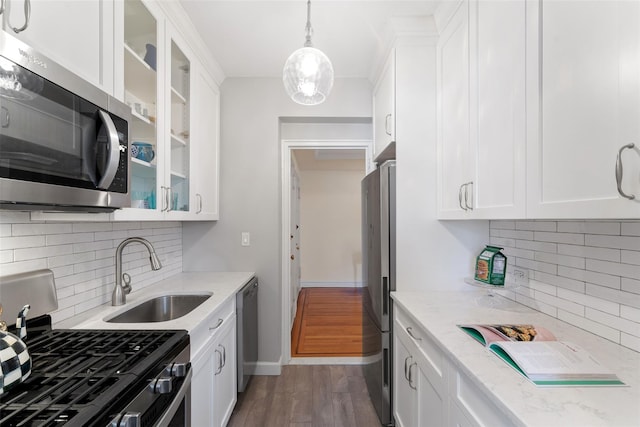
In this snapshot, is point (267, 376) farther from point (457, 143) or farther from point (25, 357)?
→ point (457, 143)

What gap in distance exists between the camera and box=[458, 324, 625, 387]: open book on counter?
31.6 inches

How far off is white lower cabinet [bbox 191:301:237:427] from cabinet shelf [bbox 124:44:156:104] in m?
1.19

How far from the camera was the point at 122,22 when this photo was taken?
3.98 feet

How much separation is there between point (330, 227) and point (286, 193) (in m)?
2.95

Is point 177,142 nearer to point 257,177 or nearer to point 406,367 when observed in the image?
point 257,177

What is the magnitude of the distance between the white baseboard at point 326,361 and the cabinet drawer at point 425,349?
1.30 m

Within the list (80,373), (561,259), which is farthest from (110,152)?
(561,259)

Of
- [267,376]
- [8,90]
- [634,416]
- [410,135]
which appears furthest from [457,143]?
[267,376]

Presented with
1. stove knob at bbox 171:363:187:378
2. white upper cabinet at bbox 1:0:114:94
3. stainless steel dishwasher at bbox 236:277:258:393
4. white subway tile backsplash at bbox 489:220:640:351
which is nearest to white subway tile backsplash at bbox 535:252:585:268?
white subway tile backsplash at bbox 489:220:640:351

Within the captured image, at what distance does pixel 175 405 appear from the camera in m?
1.01

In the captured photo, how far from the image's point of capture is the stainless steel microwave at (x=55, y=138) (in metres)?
0.73

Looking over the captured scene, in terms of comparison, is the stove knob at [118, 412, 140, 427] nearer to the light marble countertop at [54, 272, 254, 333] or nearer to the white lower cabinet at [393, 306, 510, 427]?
the light marble countertop at [54, 272, 254, 333]

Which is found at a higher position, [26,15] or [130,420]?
[26,15]

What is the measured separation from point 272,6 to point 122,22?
83 cm
